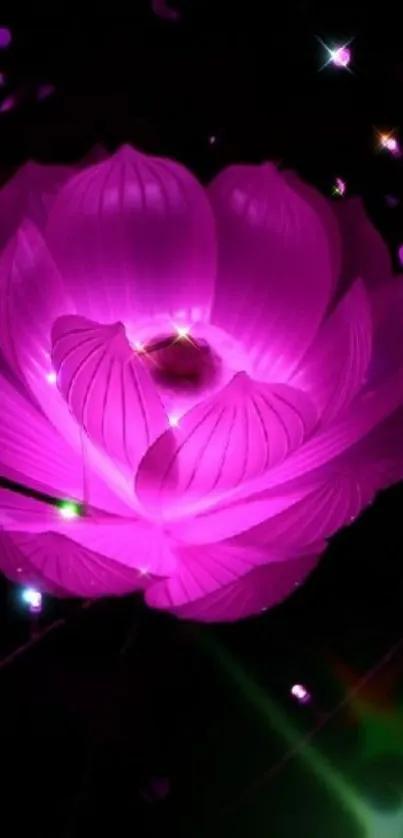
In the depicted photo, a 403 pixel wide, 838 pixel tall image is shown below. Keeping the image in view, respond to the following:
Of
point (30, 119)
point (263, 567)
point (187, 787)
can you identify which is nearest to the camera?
point (263, 567)

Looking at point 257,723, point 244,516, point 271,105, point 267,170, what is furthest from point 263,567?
point 271,105

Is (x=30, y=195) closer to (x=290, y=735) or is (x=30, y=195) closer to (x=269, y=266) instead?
(x=269, y=266)

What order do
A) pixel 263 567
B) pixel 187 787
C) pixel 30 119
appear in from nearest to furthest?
pixel 263 567 < pixel 187 787 < pixel 30 119

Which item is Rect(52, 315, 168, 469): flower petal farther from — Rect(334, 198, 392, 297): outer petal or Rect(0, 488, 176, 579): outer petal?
Rect(334, 198, 392, 297): outer petal

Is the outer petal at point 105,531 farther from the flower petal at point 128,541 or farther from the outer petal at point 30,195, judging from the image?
the outer petal at point 30,195

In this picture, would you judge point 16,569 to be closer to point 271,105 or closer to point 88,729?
point 88,729

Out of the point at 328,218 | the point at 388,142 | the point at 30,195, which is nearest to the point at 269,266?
the point at 328,218

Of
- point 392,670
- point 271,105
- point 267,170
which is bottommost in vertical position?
point 392,670
